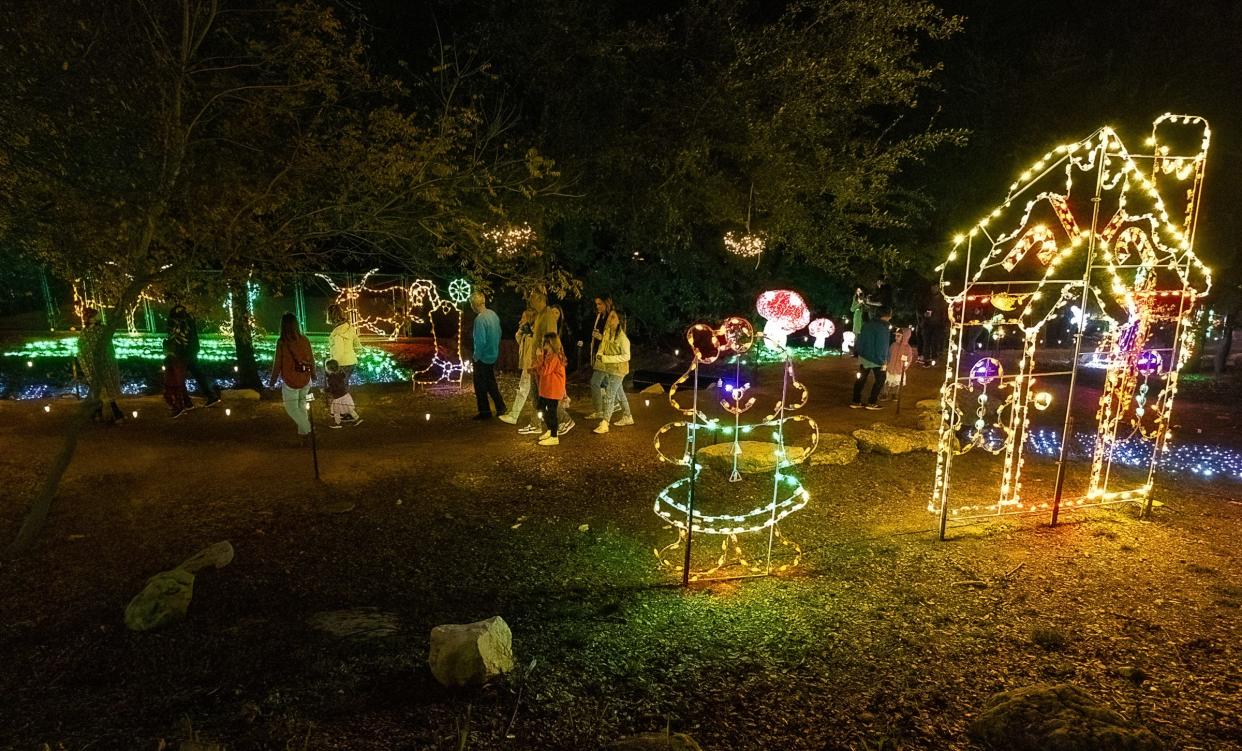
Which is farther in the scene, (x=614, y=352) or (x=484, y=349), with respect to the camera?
(x=484, y=349)

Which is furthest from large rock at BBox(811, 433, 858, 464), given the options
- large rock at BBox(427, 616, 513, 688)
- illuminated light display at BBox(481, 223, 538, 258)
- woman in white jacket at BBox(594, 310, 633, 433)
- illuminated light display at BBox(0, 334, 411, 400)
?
illuminated light display at BBox(0, 334, 411, 400)

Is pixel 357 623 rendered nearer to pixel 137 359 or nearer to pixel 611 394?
pixel 611 394

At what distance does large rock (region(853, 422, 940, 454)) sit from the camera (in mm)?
8664

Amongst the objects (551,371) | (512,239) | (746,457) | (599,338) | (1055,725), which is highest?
(512,239)

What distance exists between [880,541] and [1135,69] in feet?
48.4

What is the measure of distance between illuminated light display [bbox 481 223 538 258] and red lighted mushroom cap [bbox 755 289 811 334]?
5.24 metres

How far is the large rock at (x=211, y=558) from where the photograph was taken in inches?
200

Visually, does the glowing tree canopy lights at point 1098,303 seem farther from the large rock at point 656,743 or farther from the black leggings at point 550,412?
the black leggings at point 550,412

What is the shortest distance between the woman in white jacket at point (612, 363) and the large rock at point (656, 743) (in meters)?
5.88

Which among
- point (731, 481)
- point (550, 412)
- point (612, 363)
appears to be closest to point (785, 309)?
point (612, 363)

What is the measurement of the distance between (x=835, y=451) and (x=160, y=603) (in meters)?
6.81

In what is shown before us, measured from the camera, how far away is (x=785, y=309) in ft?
44.4

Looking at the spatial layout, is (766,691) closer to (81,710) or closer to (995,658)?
(995,658)

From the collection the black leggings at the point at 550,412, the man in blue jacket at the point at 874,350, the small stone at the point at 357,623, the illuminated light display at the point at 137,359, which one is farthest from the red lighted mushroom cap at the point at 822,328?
the small stone at the point at 357,623
